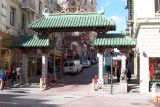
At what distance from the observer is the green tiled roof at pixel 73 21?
A: 3309 cm

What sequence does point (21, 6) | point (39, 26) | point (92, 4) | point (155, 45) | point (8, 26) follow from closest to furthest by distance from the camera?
1. point (155, 45)
2. point (39, 26)
3. point (8, 26)
4. point (21, 6)
5. point (92, 4)

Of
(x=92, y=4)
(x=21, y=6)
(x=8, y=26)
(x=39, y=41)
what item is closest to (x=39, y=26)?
(x=39, y=41)

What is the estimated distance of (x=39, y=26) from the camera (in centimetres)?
3353

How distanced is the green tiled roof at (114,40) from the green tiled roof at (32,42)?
15.8 ft

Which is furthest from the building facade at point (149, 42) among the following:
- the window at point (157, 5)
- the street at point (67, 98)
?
the street at point (67, 98)

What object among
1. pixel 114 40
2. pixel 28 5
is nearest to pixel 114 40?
pixel 114 40

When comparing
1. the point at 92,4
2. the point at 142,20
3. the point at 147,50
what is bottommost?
the point at 147,50

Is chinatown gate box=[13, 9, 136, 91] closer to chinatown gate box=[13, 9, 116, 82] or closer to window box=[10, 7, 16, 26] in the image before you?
chinatown gate box=[13, 9, 116, 82]

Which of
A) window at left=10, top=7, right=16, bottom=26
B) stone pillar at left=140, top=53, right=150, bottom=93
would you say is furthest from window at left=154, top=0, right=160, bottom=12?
window at left=10, top=7, right=16, bottom=26

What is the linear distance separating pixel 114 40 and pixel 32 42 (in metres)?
7.77

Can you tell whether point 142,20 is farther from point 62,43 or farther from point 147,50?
point 62,43

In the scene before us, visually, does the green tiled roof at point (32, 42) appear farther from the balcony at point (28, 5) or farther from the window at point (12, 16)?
the balcony at point (28, 5)

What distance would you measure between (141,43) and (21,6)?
58.1ft

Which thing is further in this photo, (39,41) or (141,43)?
(39,41)
